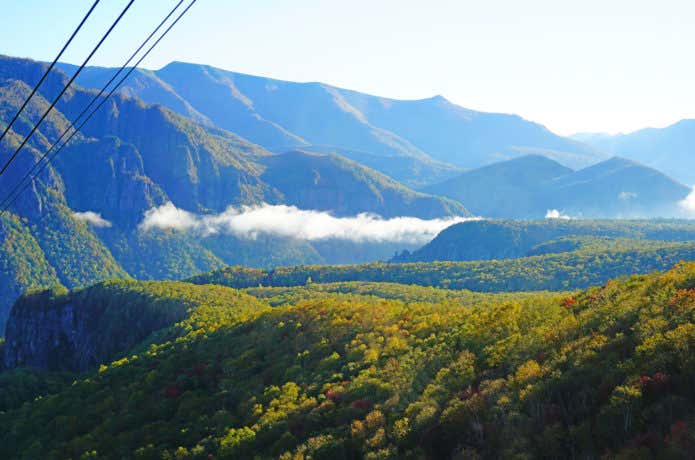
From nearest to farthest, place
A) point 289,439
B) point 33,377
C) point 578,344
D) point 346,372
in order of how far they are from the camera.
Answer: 1. point 578,344
2. point 289,439
3. point 346,372
4. point 33,377

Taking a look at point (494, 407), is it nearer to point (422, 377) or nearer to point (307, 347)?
point (422, 377)

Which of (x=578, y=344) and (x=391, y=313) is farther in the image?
(x=391, y=313)

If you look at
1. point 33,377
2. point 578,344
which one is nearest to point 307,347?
point 578,344

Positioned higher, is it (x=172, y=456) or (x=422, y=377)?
(x=422, y=377)

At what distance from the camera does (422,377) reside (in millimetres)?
62250

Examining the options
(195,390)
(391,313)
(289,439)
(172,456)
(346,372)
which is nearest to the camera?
(289,439)

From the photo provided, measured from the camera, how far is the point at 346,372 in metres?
76.6

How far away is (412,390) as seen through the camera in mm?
58906

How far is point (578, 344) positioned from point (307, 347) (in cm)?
5023

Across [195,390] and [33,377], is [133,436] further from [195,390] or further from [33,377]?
[33,377]

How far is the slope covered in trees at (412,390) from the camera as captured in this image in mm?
39688

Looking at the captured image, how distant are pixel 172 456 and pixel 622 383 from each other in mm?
50841

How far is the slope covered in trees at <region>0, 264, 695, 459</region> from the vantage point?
39688 millimetres

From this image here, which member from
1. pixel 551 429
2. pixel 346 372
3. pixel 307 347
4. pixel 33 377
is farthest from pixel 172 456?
pixel 33 377
